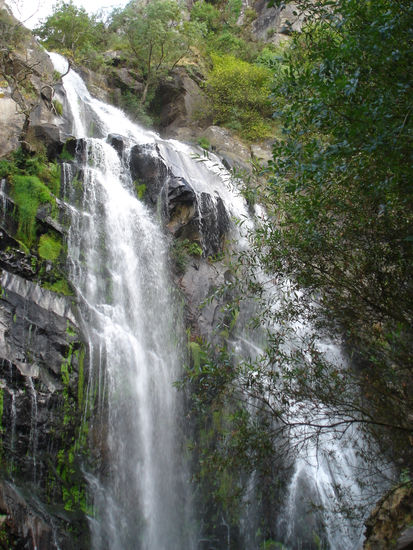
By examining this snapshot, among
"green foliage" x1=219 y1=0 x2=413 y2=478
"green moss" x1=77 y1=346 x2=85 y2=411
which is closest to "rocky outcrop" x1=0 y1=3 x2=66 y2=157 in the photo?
"green moss" x1=77 y1=346 x2=85 y2=411

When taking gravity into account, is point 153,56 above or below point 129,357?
above

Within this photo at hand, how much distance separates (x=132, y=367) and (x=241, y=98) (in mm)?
18417

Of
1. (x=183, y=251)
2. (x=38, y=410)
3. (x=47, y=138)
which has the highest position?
(x=47, y=138)

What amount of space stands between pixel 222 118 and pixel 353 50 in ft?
65.6

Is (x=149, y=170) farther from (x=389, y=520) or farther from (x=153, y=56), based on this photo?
→ (x=153, y=56)

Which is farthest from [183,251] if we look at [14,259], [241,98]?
[241,98]

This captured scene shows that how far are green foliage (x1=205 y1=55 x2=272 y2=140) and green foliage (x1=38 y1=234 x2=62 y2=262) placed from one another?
14.7m

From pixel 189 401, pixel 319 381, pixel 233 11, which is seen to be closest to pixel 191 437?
pixel 189 401

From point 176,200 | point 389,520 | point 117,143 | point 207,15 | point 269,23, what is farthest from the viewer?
point 269,23

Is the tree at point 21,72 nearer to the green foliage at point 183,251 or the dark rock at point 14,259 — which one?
the dark rock at point 14,259

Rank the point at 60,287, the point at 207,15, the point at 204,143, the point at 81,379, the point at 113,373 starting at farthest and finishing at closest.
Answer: the point at 207,15 < the point at 204,143 < the point at 60,287 < the point at 113,373 < the point at 81,379

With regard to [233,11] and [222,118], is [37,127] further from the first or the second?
[233,11]

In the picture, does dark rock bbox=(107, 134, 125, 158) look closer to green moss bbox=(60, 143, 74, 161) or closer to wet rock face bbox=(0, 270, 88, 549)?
green moss bbox=(60, 143, 74, 161)

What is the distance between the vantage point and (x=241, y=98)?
23.8 metres
